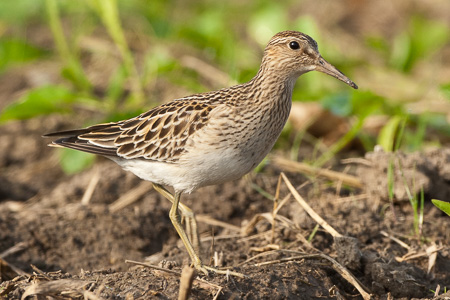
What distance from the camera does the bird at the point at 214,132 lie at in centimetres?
498

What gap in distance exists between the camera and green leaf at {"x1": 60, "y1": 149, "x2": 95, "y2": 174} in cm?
773

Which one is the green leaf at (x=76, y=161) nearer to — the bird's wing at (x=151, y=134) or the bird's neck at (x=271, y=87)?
the bird's wing at (x=151, y=134)

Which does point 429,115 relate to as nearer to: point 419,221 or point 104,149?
point 419,221

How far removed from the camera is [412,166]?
19.7ft

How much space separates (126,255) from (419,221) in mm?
A: 2318

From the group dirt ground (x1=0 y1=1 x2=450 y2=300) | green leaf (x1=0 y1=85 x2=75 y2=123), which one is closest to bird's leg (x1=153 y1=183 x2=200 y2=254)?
dirt ground (x1=0 y1=1 x2=450 y2=300)

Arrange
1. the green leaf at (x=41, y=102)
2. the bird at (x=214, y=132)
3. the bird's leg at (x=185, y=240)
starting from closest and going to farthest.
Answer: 1. the bird's leg at (x=185, y=240)
2. the bird at (x=214, y=132)
3. the green leaf at (x=41, y=102)

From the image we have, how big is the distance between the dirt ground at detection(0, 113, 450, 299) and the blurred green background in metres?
0.71

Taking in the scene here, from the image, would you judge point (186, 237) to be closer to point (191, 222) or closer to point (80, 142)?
point (191, 222)

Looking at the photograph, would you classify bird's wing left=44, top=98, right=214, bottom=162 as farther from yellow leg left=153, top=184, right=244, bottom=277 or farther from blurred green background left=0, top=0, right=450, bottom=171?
blurred green background left=0, top=0, right=450, bottom=171

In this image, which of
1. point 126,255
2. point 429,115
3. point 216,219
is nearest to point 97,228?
point 126,255

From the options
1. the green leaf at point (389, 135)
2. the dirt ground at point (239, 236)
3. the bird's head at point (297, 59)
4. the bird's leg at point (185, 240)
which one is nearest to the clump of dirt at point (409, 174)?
the dirt ground at point (239, 236)

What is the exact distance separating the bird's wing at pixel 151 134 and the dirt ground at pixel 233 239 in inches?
29.0

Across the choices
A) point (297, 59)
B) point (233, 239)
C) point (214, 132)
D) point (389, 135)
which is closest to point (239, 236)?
point (233, 239)
